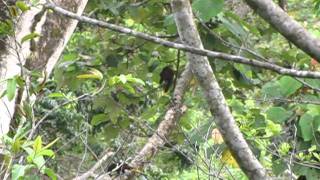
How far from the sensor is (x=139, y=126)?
2.37 m

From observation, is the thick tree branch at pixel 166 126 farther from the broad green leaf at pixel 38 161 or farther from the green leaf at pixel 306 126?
the broad green leaf at pixel 38 161

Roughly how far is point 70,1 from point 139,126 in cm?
74

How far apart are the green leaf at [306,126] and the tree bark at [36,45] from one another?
2.82 ft

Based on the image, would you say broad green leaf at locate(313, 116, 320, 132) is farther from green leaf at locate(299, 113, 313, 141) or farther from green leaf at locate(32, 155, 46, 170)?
green leaf at locate(32, 155, 46, 170)

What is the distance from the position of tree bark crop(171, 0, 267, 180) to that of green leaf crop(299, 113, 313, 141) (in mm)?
495

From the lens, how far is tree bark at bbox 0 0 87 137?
1.70 meters

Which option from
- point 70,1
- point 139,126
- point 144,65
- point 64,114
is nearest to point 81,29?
point 64,114

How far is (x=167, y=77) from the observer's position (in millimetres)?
2691

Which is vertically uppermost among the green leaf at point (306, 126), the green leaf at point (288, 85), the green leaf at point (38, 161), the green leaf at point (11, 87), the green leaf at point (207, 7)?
the green leaf at point (207, 7)

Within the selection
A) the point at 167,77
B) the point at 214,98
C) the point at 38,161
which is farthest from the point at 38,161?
the point at 167,77

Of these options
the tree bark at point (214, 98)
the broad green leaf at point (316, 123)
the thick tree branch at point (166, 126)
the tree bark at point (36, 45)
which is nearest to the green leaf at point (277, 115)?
the broad green leaf at point (316, 123)

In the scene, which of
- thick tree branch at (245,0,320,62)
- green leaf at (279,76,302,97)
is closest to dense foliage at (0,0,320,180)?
green leaf at (279,76,302,97)

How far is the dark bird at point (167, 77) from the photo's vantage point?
2680 millimetres

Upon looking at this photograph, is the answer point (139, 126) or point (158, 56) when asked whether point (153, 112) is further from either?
point (158, 56)
